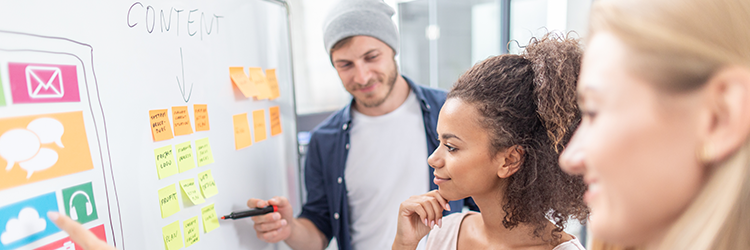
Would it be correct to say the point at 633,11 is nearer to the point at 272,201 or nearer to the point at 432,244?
the point at 432,244

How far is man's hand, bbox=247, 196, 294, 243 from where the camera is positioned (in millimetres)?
1163

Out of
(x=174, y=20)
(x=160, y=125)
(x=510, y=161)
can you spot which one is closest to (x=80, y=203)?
(x=160, y=125)

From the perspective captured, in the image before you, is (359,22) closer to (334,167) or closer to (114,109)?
(334,167)

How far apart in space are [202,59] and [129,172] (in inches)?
12.9

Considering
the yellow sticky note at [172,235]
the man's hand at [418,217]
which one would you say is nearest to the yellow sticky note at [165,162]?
the yellow sticky note at [172,235]

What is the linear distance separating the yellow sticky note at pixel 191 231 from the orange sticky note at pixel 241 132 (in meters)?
0.24

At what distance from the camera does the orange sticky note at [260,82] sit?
118cm

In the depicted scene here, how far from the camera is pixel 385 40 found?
1.39 metres

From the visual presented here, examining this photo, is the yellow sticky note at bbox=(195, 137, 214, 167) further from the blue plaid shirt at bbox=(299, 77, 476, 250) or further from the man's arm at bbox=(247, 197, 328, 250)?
the blue plaid shirt at bbox=(299, 77, 476, 250)

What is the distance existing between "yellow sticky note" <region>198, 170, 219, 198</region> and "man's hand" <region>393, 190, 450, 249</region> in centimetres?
48

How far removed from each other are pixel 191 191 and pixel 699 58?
0.94 meters

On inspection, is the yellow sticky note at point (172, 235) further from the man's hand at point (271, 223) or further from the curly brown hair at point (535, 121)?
the curly brown hair at point (535, 121)

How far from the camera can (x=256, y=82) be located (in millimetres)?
1192

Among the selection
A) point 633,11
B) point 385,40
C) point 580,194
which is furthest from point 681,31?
point 385,40
